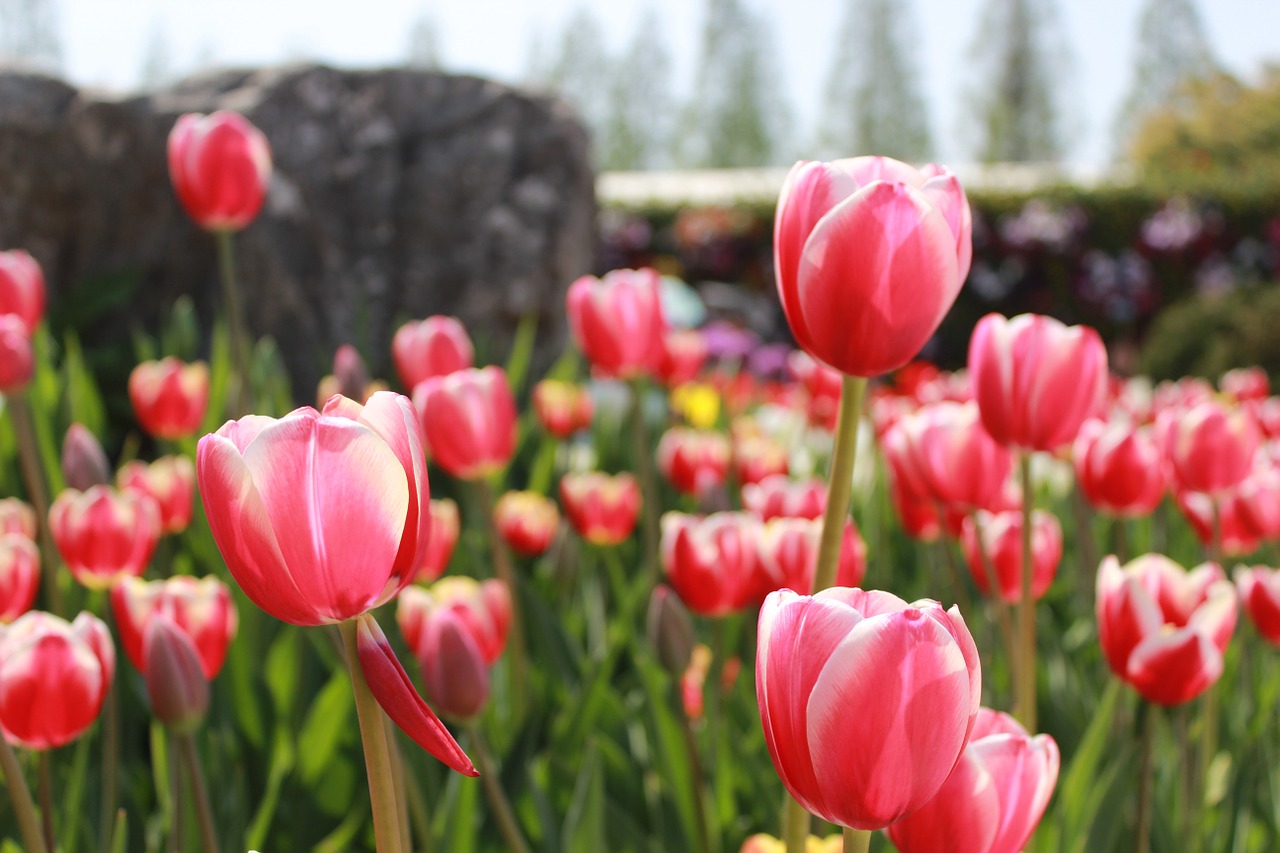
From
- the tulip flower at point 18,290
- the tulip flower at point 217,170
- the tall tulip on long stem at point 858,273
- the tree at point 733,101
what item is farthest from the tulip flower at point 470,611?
the tree at point 733,101

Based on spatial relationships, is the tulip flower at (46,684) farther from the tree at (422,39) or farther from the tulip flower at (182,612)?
the tree at (422,39)

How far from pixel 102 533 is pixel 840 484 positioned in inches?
37.3

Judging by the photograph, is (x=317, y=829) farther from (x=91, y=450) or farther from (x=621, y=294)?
(x=621, y=294)

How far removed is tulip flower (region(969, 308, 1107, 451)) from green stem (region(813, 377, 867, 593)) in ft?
1.18

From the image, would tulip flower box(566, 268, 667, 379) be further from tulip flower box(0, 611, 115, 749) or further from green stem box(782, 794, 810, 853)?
green stem box(782, 794, 810, 853)

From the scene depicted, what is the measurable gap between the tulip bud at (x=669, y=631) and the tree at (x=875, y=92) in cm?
4540

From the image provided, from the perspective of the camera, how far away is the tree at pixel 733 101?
43594 mm

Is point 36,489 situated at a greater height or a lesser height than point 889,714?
lesser

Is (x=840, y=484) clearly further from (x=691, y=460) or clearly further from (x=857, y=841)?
(x=691, y=460)

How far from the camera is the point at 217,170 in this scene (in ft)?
6.82

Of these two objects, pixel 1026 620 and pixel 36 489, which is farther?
pixel 36 489

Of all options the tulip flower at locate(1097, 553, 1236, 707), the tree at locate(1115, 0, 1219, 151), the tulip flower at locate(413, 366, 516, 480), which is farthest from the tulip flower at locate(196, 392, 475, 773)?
the tree at locate(1115, 0, 1219, 151)

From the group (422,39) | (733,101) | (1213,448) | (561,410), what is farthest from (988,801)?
(422,39)

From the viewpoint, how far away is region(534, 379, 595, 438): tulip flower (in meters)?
2.72
